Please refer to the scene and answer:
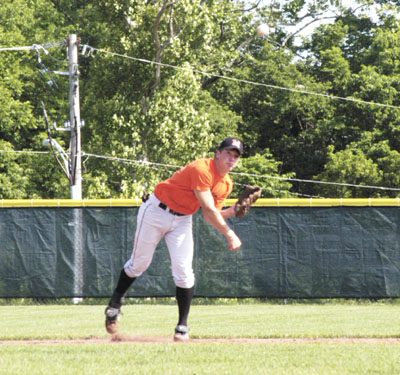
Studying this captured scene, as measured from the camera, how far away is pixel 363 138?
32469mm

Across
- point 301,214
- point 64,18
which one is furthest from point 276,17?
point 301,214

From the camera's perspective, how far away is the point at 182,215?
21.0ft

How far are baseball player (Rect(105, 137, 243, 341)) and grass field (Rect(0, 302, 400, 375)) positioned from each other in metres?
0.40

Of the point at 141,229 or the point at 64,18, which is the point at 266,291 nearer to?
the point at 141,229

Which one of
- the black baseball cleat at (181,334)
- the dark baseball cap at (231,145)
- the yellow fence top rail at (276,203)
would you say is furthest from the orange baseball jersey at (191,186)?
the yellow fence top rail at (276,203)

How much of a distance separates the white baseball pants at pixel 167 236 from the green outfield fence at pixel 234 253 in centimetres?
555

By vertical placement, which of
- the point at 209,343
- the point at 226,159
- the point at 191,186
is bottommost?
the point at 209,343

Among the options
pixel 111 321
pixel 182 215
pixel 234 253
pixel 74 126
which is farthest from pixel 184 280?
pixel 74 126

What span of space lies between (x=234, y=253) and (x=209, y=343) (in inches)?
232

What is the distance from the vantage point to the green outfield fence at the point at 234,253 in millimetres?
11836

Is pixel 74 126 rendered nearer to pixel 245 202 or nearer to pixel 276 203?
pixel 276 203

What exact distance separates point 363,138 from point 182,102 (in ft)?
39.0

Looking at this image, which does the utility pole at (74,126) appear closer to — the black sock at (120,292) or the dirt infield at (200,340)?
the dirt infield at (200,340)

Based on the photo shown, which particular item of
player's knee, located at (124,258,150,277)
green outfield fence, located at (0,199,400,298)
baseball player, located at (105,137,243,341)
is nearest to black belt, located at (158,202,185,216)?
baseball player, located at (105,137,243,341)
